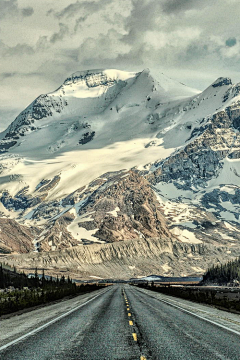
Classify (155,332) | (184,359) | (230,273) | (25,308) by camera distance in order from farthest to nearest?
(230,273)
(25,308)
(155,332)
(184,359)

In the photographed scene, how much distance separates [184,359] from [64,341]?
6.17 meters

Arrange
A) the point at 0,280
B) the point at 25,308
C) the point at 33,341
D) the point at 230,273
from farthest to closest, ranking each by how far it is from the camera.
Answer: the point at 230,273, the point at 0,280, the point at 25,308, the point at 33,341

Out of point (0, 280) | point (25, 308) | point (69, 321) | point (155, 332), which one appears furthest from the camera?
point (0, 280)

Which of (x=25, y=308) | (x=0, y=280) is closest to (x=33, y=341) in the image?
(x=25, y=308)

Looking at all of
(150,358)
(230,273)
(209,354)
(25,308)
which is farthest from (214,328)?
(230,273)

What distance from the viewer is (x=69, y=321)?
2741 cm

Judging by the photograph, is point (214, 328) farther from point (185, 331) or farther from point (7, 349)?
point (7, 349)

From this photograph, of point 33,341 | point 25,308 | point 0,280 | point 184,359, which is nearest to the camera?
point 184,359

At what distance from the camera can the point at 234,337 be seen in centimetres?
2023

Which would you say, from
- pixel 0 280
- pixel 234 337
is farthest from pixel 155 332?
pixel 0 280

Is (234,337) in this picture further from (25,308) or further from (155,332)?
(25,308)

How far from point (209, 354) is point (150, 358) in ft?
8.14

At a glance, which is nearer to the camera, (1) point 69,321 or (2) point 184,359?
(2) point 184,359

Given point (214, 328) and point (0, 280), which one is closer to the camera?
point (214, 328)
